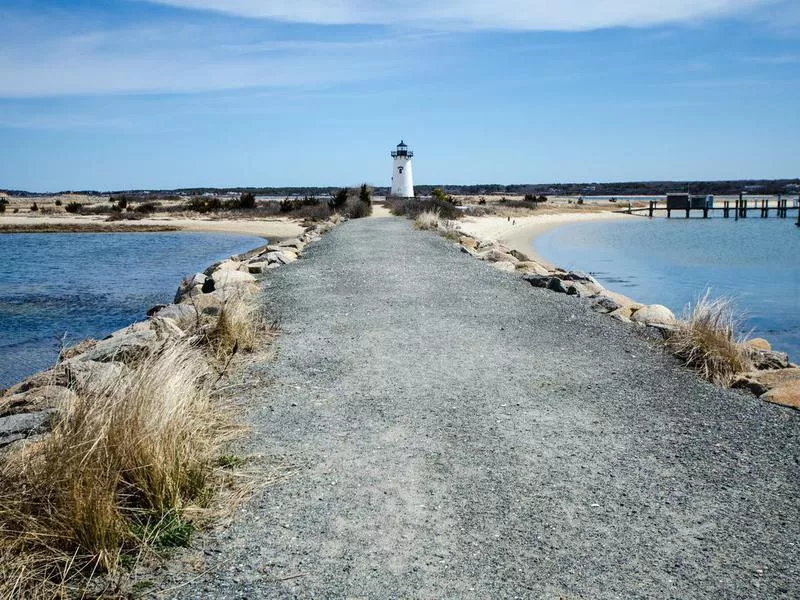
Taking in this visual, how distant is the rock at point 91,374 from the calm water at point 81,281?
0.31m

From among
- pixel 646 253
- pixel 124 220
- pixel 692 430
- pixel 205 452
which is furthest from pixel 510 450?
pixel 124 220

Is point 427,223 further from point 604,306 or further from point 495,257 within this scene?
point 604,306

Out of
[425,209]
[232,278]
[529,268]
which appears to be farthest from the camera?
[425,209]

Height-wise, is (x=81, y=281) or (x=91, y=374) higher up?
(x=91, y=374)

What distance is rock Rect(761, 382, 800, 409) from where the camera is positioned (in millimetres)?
6160

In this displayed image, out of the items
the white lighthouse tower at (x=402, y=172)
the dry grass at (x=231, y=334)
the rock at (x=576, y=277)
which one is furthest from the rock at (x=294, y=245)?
the white lighthouse tower at (x=402, y=172)

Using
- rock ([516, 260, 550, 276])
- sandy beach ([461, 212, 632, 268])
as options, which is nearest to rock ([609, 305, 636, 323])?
rock ([516, 260, 550, 276])

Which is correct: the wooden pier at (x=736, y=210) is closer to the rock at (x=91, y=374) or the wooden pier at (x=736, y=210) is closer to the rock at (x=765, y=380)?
the rock at (x=765, y=380)

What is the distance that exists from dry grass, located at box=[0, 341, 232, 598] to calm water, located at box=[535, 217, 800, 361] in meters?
7.87

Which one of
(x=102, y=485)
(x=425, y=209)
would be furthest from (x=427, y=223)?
(x=102, y=485)

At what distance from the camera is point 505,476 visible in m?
4.40

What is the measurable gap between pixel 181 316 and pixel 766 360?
6644 mm

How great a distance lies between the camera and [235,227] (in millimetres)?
40500

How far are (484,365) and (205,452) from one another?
3265mm
